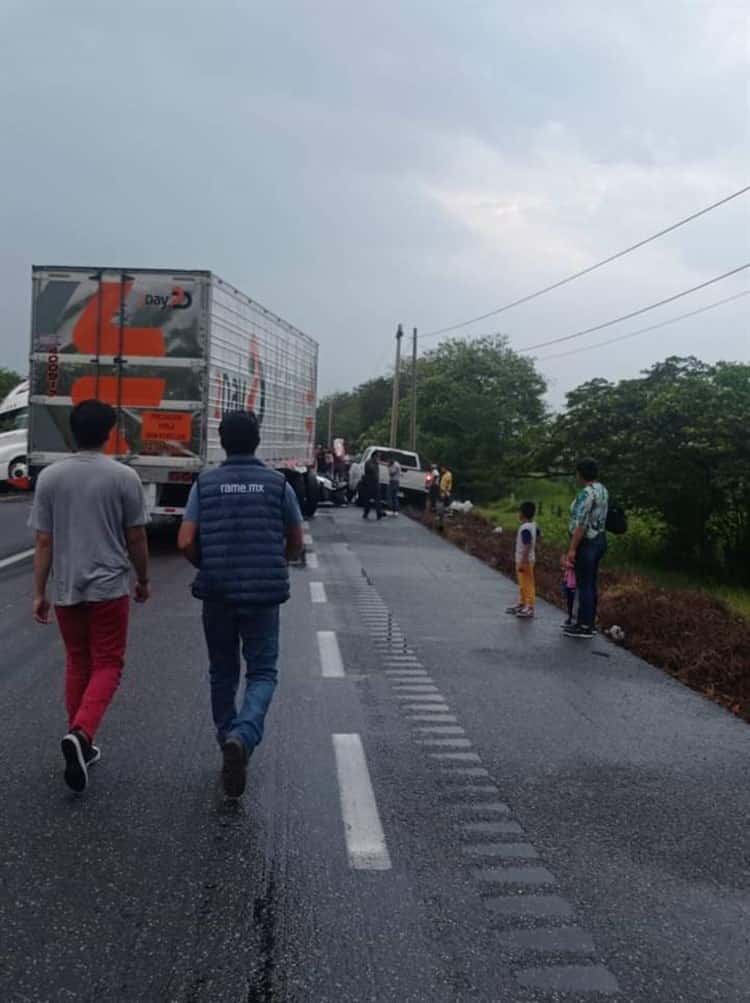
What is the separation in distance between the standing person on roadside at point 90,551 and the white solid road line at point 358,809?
48.6 inches

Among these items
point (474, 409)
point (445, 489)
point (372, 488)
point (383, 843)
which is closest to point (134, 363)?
point (383, 843)

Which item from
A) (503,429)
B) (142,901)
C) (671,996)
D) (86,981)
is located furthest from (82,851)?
(503,429)

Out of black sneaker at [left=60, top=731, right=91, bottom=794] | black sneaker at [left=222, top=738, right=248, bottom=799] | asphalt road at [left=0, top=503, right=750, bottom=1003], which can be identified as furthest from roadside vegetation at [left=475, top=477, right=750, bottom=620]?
black sneaker at [left=60, top=731, right=91, bottom=794]

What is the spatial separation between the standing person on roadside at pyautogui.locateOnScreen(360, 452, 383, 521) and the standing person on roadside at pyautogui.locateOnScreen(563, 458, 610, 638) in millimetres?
17588

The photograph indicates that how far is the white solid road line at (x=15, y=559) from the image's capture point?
14531 millimetres

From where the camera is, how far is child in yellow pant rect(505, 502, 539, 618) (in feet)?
38.3

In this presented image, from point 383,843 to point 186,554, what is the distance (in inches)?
65.6

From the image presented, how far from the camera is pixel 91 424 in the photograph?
5480mm

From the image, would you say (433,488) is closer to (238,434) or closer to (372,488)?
(372,488)

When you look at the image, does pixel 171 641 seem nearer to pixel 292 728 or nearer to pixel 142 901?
pixel 292 728

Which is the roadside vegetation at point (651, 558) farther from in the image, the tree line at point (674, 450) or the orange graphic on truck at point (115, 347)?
the orange graphic on truck at point (115, 347)

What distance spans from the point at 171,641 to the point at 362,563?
7782 millimetres

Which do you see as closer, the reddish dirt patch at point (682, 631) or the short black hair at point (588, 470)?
the reddish dirt patch at point (682, 631)

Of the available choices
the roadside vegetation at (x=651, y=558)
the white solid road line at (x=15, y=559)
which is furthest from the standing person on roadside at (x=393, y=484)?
the white solid road line at (x=15, y=559)
